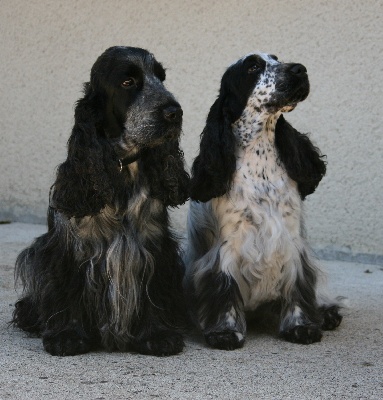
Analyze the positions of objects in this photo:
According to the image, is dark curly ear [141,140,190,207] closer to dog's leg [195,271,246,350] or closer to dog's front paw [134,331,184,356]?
dog's leg [195,271,246,350]

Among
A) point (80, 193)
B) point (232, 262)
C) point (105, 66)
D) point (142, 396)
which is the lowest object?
point (142, 396)

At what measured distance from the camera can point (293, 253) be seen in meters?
4.73

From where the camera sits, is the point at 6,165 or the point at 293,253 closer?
the point at 293,253

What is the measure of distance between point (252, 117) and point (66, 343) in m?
1.38

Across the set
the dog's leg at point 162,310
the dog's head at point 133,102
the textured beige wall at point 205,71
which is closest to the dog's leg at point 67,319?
the dog's leg at point 162,310

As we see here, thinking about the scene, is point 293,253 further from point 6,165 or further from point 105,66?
point 6,165

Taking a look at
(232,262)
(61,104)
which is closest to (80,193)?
(232,262)

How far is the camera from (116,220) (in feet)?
14.4

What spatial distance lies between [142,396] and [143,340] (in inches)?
25.9

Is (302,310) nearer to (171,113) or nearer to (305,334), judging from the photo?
(305,334)

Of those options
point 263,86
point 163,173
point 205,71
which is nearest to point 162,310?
point 163,173

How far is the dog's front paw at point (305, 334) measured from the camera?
4676mm

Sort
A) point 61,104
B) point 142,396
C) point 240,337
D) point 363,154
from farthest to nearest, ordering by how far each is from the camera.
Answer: point 61,104, point 363,154, point 240,337, point 142,396

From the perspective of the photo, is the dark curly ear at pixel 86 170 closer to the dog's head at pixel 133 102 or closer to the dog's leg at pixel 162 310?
the dog's head at pixel 133 102
